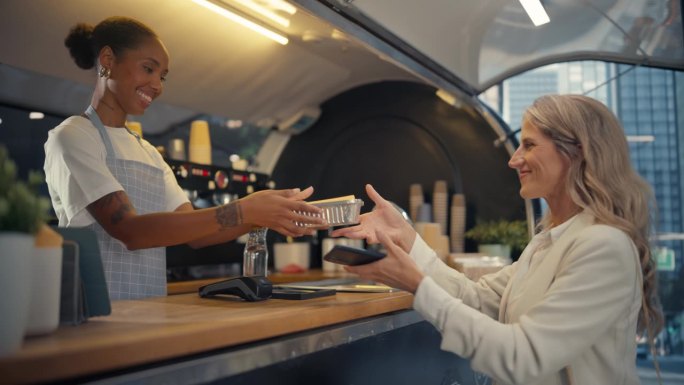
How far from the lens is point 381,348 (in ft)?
6.46

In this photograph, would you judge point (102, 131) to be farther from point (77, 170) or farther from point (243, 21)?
point (243, 21)

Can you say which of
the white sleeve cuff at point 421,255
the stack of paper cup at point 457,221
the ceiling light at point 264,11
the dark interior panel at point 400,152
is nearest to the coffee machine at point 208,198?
the dark interior panel at point 400,152

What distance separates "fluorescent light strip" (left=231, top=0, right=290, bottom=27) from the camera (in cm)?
268

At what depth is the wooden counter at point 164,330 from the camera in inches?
37.2

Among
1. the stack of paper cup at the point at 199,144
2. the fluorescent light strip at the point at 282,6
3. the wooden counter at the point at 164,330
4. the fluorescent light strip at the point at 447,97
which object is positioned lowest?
the wooden counter at the point at 164,330

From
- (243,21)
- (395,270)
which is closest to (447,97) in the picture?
(243,21)

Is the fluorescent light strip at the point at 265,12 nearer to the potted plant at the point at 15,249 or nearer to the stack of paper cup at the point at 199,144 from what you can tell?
the stack of paper cup at the point at 199,144

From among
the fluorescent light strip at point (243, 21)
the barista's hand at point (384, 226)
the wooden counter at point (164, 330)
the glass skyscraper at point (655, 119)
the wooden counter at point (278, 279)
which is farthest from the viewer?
the glass skyscraper at point (655, 119)

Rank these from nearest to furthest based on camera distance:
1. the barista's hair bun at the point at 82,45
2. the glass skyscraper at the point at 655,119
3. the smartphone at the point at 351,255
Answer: the smartphone at the point at 351,255
the barista's hair bun at the point at 82,45
the glass skyscraper at the point at 655,119

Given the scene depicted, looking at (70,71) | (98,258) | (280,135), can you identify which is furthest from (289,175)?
(98,258)

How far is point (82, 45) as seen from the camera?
233cm

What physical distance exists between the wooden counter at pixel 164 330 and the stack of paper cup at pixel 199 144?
164 centimetres

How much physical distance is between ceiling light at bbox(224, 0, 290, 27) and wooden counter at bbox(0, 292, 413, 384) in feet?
4.17

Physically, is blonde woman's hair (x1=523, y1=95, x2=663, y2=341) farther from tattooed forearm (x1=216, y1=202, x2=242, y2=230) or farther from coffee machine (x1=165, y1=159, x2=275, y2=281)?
coffee machine (x1=165, y1=159, x2=275, y2=281)
